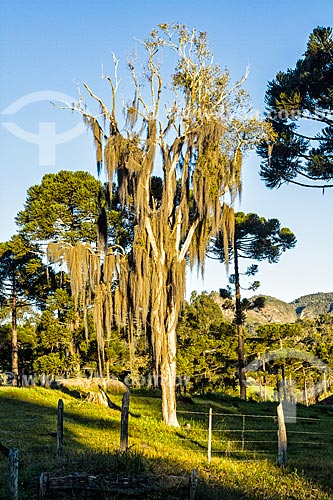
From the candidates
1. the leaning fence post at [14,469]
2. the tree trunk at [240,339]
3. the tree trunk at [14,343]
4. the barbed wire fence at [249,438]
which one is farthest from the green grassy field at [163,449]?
the tree trunk at [14,343]

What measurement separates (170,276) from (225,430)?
5.40 m

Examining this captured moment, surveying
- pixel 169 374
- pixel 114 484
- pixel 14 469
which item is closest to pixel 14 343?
pixel 169 374

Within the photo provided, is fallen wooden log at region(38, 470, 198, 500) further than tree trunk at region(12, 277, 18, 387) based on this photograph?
No

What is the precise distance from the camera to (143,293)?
1986 centimetres

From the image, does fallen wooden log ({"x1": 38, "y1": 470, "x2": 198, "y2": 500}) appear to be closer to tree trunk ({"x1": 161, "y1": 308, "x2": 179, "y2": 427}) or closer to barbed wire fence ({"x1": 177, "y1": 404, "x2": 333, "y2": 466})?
barbed wire fence ({"x1": 177, "y1": 404, "x2": 333, "y2": 466})

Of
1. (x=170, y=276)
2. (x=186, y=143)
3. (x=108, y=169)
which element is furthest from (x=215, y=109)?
(x=170, y=276)

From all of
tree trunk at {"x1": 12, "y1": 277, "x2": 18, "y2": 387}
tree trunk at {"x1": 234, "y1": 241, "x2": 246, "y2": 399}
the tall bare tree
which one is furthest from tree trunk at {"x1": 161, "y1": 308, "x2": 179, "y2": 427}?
tree trunk at {"x1": 12, "y1": 277, "x2": 18, "y2": 387}

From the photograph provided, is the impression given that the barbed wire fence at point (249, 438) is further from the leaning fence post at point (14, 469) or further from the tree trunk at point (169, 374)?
the leaning fence post at point (14, 469)

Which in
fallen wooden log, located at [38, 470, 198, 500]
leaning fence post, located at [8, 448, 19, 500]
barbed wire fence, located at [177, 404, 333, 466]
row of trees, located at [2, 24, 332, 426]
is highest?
row of trees, located at [2, 24, 332, 426]

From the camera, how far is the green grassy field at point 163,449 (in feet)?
28.9

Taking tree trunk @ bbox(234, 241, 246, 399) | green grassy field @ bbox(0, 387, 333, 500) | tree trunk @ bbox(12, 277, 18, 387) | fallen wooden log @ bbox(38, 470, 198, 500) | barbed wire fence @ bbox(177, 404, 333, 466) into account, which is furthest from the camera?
tree trunk @ bbox(234, 241, 246, 399)

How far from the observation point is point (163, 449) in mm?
13086

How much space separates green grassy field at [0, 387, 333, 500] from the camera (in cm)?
880

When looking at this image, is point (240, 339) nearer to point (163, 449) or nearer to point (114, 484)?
point (163, 449)
